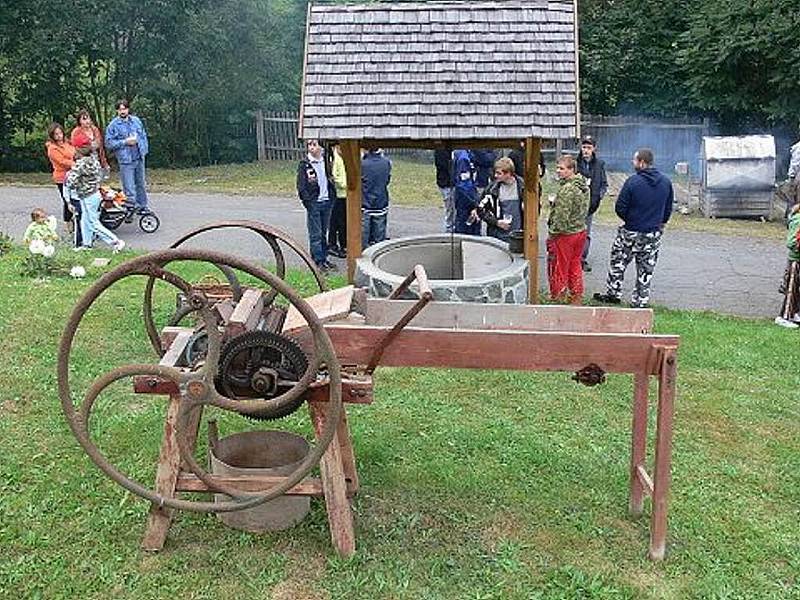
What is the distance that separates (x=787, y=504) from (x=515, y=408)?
1.87m

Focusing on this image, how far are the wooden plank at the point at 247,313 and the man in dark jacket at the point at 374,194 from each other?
636cm

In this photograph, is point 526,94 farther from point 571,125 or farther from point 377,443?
point 377,443

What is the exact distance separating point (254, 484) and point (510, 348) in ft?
4.48

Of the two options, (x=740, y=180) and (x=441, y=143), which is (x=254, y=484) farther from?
(x=740, y=180)

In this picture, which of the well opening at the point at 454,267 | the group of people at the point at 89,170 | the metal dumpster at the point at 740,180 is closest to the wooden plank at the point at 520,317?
the well opening at the point at 454,267

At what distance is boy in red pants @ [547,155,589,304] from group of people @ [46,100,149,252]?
529 centimetres

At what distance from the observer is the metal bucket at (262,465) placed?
14.7ft

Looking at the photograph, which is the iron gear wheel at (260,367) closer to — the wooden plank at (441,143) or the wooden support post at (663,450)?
the wooden support post at (663,450)

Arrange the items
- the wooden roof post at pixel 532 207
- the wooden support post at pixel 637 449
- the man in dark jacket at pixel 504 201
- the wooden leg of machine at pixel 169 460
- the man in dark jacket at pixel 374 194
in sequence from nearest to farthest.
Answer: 1. the wooden leg of machine at pixel 169 460
2. the wooden support post at pixel 637 449
3. the wooden roof post at pixel 532 207
4. the man in dark jacket at pixel 504 201
5. the man in dark jacket at pixel 374 194

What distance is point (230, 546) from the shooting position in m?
4.43

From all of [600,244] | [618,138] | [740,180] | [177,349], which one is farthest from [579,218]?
[618,138]

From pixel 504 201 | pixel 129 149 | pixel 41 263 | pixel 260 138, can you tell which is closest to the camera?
pixel 504 201

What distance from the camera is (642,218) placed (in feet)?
30.0

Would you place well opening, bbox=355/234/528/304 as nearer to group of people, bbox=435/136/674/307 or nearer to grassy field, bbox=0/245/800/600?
grassy field, bbox=0/245/800/600
